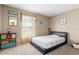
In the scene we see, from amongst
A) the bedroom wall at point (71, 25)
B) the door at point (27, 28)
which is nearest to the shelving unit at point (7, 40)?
the door at point (27, 28)

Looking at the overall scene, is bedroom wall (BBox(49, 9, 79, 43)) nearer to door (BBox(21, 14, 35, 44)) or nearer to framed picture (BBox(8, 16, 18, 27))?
door (BBox(21, 14, 35, 44))

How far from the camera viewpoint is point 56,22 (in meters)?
5.05

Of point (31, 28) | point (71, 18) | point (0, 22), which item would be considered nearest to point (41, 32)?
point (31, 28)

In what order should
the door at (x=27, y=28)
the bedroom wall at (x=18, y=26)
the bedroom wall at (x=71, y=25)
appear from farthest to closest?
the door at (x=27, y=28)
the bedroom wall at (x=71, y=25)
the bedroom wall at (x=18, y=26)

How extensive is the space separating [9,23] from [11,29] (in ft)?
1.12

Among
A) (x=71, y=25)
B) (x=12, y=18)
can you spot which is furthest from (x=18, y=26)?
(x=71, y=25)

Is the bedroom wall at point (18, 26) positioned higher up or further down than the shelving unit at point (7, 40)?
higher up

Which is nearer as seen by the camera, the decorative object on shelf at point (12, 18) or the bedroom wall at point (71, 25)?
the decorative object on shelf at point (12, 18)

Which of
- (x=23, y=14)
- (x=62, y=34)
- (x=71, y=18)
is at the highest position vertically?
(x=23, y=14)

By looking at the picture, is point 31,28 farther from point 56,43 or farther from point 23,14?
point 56,43

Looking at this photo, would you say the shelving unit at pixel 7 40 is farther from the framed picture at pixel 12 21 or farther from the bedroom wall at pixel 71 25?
the bedroom wall at pixel 71 25

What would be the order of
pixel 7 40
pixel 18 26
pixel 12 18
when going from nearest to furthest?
pixel 7 40
pixel 12 18
pixel 18 26

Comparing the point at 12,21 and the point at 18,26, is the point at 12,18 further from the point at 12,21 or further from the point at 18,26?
the point at 18,26

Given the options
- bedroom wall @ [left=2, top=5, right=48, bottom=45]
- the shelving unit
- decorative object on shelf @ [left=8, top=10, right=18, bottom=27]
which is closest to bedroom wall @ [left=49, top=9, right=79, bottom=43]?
bedroom wall @ [left=2, top=5, right=48, bottom=45]
